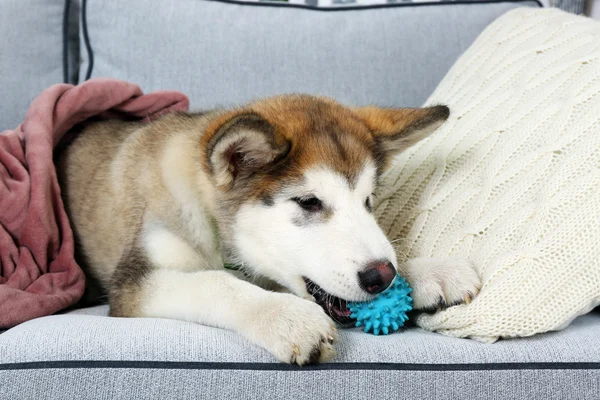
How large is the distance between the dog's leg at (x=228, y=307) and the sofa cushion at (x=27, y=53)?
1122 mm

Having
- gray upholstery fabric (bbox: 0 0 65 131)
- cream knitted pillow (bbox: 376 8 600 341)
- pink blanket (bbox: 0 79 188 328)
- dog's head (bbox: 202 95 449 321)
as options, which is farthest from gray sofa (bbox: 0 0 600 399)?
dog's head (bbox: 202 95 449 321)

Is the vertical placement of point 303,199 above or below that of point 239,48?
below

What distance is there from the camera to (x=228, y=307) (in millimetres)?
1285

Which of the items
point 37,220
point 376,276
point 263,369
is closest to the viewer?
point 263,369

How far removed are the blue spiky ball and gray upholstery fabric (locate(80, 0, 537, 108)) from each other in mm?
1263

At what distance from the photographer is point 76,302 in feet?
5.77

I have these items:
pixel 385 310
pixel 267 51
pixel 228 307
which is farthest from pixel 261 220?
pixel 267 51

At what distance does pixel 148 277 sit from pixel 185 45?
127 cm

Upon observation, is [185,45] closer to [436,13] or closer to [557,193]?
[436,13]

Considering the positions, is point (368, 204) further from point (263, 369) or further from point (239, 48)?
point (239, 48)

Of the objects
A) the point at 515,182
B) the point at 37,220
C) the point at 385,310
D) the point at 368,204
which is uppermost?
the point at 515,182

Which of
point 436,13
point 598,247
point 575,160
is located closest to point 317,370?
point 598,247

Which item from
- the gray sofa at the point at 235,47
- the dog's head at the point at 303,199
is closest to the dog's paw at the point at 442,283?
the dog's head at the point at 303,199

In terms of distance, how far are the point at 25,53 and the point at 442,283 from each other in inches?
76.1
